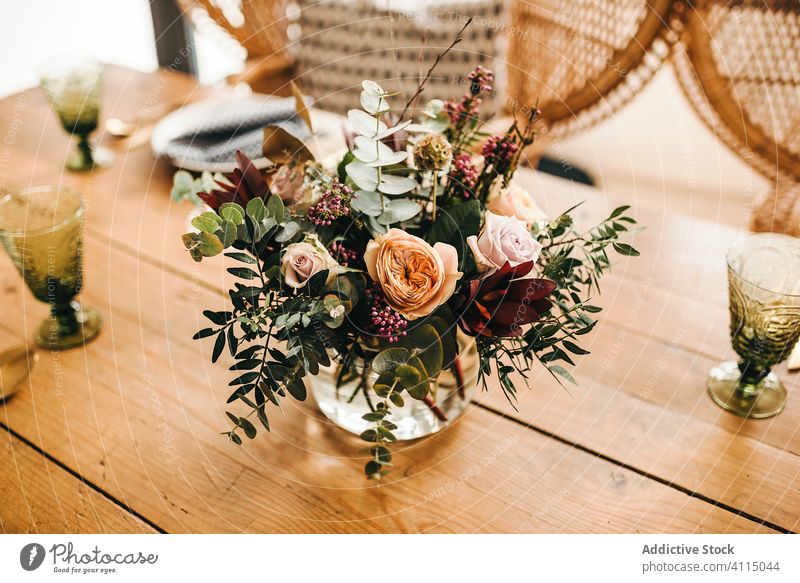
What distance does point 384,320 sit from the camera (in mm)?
510

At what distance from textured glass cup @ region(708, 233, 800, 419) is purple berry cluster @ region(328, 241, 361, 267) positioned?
39 centimetres

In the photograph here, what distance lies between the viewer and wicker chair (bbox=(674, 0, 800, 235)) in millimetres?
1186

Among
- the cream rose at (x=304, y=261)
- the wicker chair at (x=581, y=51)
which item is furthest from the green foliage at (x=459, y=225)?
the wicker chair at (x=581, y=51)

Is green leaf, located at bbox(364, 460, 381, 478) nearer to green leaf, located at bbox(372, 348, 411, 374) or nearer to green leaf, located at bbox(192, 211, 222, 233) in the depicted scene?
green leaf, located at bbox(372, 348, 411, 374)

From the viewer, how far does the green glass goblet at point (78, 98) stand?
3.22ft

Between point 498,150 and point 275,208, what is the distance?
0.21 meters

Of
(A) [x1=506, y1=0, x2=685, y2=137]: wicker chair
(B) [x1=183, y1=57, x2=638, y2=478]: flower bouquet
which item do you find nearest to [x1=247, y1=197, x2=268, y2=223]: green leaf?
(B) [x1=183, y1=57, x2=638, y2=478]: flower bouquet

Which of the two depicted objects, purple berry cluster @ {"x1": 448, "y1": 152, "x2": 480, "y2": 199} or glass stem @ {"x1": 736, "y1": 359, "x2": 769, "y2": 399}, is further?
glass stem @ {"x1": 736, "y1": 359, "x2": 769, "y2": 399}

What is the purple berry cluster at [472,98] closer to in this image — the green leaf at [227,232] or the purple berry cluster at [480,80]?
the purple berry cluster at [480,80]

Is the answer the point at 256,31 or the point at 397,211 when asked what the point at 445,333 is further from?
the point at 256,31

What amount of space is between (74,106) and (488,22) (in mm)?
852

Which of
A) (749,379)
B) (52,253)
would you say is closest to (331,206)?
(52,253)
